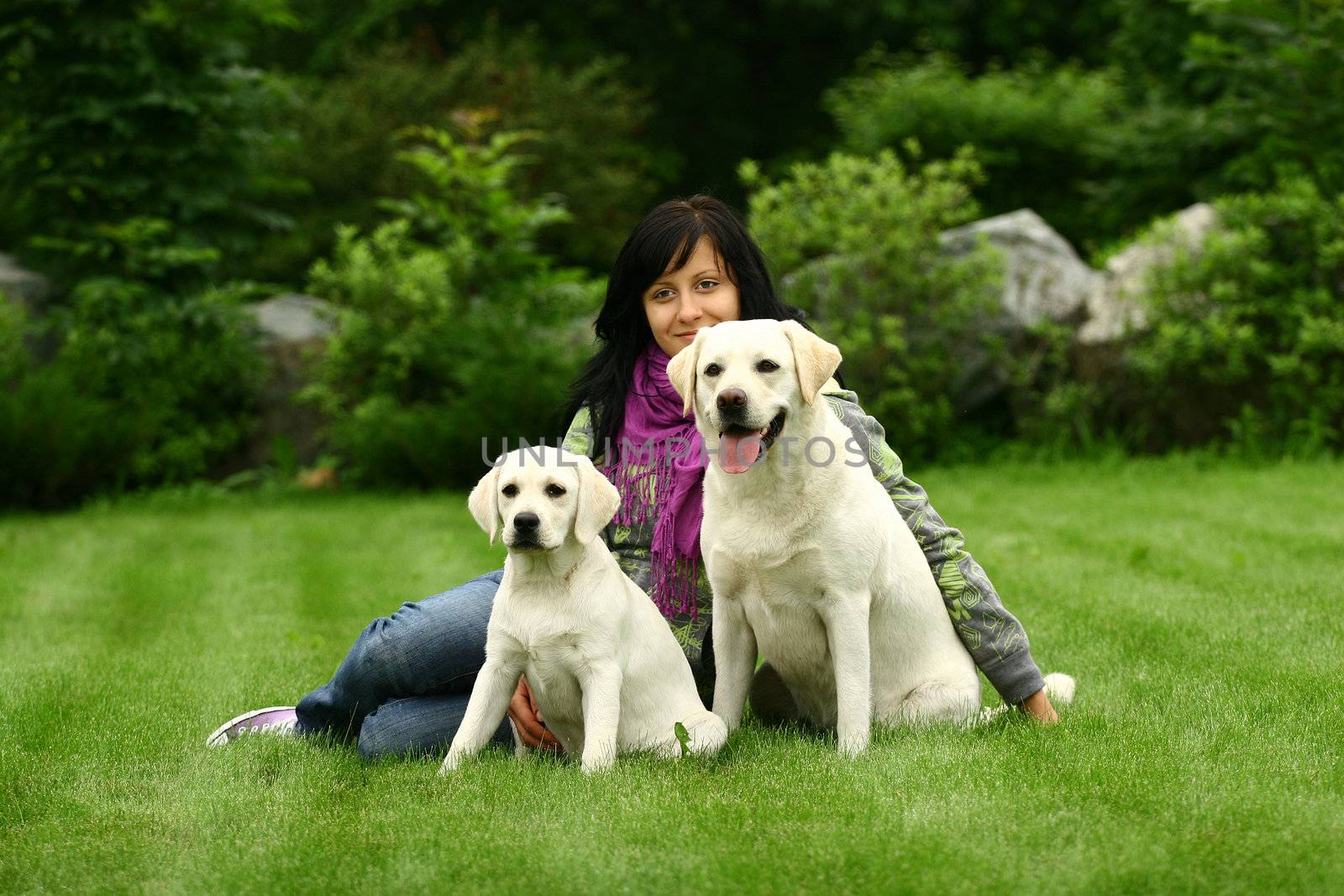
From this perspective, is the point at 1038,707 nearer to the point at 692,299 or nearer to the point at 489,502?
the point at 692,299

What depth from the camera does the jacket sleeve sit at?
410cm

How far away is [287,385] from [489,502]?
29.5 feet

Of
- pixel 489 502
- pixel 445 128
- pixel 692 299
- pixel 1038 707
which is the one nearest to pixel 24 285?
pixel 445 128

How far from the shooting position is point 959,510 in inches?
357

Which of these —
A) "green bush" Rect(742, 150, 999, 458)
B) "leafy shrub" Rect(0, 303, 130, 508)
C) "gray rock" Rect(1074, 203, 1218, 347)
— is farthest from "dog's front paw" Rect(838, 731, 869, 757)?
"leafy shrub" Rect(0, 303, 130, 508)

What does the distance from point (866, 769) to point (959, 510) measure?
18.5 ft

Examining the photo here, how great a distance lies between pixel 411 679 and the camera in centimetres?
421

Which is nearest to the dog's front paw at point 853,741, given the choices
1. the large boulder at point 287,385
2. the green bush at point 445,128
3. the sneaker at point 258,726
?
the sneaker at point 258,726

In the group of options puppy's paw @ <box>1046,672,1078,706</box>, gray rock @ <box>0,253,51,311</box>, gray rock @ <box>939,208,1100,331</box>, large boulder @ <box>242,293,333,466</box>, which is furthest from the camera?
large boulder @ <box>242,293,333,466</box>

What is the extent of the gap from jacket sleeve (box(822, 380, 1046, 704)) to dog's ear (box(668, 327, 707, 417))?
0.61 m

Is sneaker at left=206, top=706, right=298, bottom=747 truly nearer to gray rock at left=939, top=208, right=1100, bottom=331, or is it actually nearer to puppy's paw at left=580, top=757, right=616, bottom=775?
puppy's paw at left=580, top=757, right=616, bottom=775

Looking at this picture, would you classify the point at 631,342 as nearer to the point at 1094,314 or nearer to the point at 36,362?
the point at 1094,314

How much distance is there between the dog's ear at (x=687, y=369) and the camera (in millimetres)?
3766

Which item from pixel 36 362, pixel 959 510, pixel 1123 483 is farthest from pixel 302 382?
pixel 1123 483
